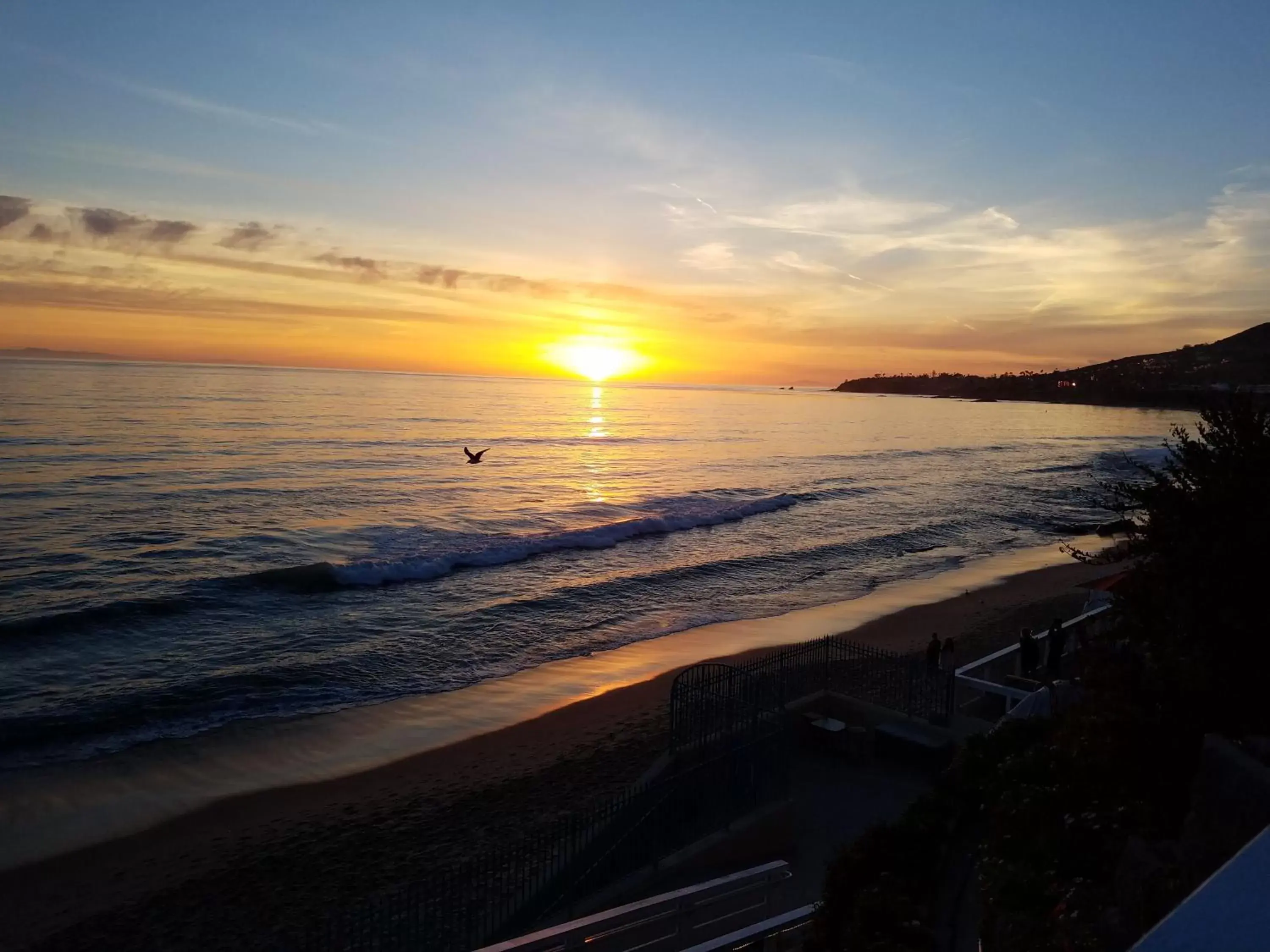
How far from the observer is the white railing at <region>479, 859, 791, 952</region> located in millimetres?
6324

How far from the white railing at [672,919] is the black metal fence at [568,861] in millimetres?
1001

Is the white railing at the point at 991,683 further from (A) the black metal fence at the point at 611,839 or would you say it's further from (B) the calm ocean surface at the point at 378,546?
(B) the calm ocean surface at the point at 378,546

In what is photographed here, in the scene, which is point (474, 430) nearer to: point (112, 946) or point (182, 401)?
point (182, 401)

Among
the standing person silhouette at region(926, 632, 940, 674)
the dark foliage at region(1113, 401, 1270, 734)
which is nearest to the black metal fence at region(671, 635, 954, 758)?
the standing person silhouette at region(926, 632, 940, 674)

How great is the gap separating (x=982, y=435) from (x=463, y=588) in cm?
10631

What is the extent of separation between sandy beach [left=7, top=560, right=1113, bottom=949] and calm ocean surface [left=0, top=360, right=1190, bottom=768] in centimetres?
365

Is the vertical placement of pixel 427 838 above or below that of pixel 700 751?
below

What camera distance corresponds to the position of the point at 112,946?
1022cm

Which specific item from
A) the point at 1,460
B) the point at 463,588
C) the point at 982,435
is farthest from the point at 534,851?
the point at 982,435

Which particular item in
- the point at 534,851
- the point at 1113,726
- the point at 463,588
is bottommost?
the point at 463,588

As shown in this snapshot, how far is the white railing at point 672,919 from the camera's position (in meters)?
6.32

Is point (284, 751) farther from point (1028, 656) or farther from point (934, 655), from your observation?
point (1028, 656)

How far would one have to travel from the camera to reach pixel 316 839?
41.5ft

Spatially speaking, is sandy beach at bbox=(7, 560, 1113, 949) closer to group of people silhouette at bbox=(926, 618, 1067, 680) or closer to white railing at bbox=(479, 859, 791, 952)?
white railing at bbox=(479, 859, 791, 952)
